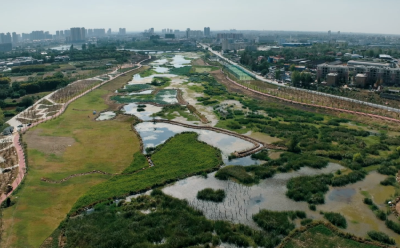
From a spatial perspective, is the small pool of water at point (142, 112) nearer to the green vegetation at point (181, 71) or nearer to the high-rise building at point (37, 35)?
the green vegetation at point (181, 71)

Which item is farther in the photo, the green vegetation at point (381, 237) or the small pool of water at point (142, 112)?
the small pool of water at point (142, 112)

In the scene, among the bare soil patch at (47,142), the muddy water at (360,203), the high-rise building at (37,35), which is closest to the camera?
the muddy water at (360,203)

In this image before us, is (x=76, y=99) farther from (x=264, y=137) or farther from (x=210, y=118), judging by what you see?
(x=264, y=137)

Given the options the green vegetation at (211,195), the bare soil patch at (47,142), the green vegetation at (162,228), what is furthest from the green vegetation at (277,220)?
the bare soil patch at (47,142)

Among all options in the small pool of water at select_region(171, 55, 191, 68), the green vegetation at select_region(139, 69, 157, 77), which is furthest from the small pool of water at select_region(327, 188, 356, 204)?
the small pool of water at select_region(171, 55, 191, 68)

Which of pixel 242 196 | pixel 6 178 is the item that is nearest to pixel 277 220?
pixel 242 196

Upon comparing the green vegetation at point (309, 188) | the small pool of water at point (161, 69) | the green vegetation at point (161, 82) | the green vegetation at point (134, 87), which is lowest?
the green vegetation at point (309, 188)
